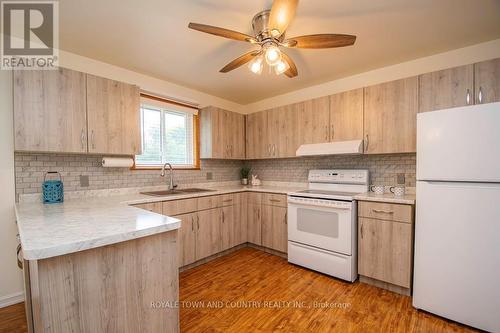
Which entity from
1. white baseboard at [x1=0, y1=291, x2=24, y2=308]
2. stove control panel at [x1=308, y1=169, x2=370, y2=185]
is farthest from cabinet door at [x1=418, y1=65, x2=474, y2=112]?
white baseboard at [x1=0, y1=291, x2=24, y2=308]

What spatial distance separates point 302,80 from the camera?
3.07 meters

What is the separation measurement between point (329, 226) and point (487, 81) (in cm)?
198

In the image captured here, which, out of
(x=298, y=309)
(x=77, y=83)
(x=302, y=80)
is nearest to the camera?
(x=298, y=309)

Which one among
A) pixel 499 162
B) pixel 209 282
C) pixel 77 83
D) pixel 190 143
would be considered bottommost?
pixel 209 282

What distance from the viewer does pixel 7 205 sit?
2004 millimetres

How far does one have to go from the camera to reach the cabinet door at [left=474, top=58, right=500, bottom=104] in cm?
189

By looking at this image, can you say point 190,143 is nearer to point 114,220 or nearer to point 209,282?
point 209,282

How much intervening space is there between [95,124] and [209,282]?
82.1 inches

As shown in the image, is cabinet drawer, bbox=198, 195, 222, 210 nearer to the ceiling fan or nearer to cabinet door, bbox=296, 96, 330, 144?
cabinet door, bbox=296, 96, 330, 144

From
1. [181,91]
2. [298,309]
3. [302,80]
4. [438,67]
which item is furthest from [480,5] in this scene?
[181,91]

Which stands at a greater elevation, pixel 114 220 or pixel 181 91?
pixel 181 91

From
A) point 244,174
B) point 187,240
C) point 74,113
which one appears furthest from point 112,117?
point 244,174

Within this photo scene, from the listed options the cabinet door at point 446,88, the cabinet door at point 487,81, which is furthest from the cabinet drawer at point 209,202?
the cabinet door at point 487,81

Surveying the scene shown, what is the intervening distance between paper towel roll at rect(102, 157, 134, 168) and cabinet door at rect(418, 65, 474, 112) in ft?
10.7
